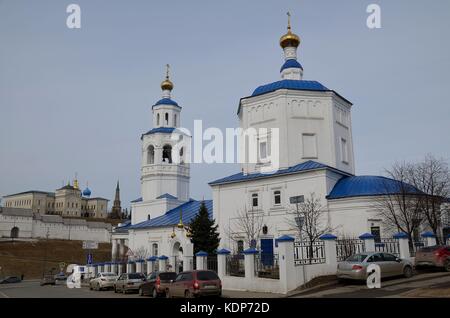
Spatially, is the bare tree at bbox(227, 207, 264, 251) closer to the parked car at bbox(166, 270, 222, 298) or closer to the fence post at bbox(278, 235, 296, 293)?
the fence post at bbox(278, 235, 296, 293)

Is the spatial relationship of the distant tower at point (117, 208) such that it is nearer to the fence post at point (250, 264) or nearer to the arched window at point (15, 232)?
the arched window at point (15, 232)

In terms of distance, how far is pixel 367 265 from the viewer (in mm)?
16625

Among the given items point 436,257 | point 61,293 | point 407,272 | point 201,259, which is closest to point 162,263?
point 201,259

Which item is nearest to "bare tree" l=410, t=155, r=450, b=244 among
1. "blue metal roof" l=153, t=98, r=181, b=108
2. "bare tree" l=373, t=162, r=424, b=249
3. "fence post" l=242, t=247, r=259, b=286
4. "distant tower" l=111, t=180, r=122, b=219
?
"bare tree" l=373, t=162, r=424, b=249

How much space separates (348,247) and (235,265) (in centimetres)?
597

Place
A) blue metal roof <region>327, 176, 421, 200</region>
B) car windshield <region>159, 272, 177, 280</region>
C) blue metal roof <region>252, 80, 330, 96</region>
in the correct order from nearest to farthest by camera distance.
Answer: car windshield <region>159, 272, 177, 280</region>, blue metal roof <region>327, 176, 421, 200</region>, blue metal roof <region>252, 80, 330, 96</region>

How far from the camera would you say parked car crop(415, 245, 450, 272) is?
1903cm

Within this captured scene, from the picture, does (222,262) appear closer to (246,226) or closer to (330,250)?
(330,250)

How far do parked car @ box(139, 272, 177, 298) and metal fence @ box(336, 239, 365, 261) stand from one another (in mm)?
8617

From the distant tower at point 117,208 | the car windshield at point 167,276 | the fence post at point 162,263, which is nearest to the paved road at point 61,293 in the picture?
the car windshield at point 167,276

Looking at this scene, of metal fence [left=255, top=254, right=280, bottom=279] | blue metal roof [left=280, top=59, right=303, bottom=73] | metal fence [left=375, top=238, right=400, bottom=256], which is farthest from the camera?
blue metal roof [left=280, top=59, right=303, bottom=73]

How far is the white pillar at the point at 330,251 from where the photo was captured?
1912 centimetres
